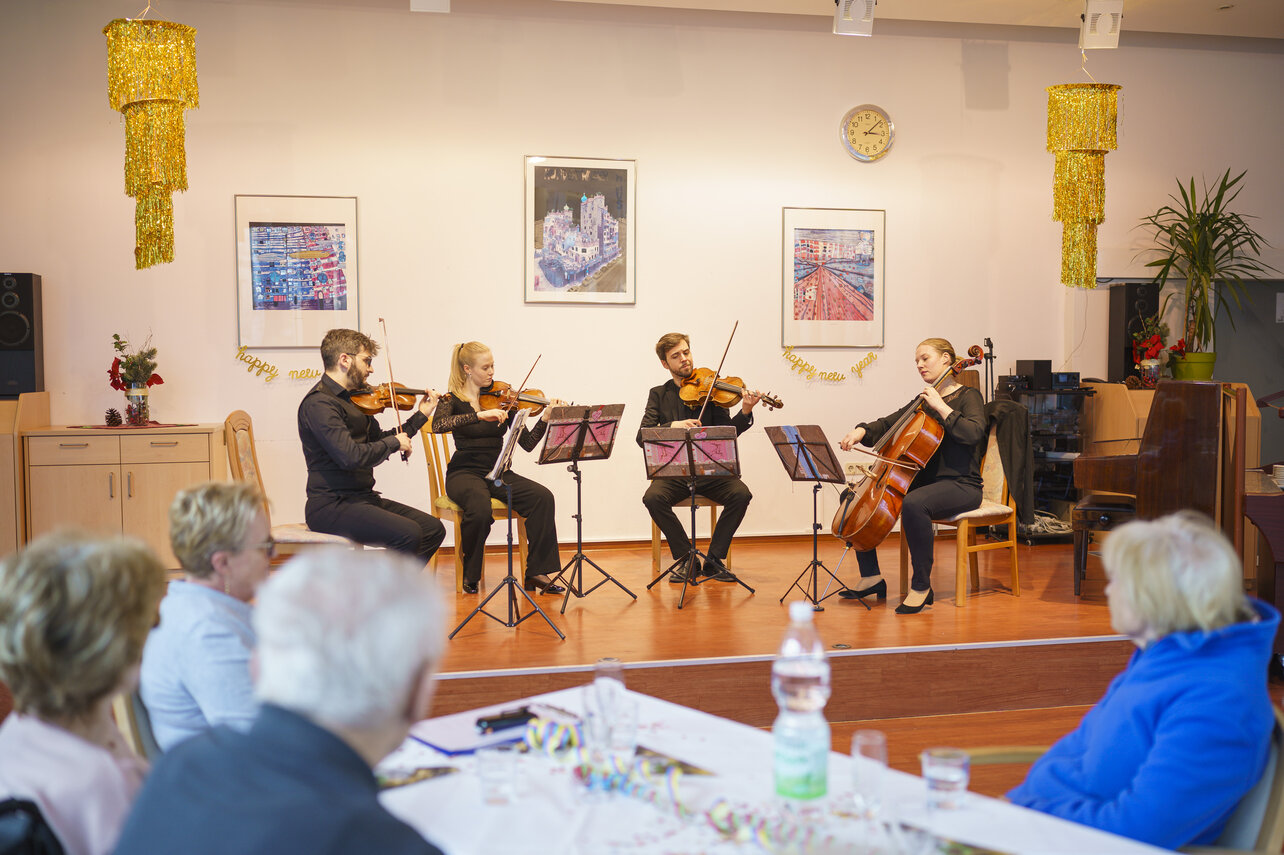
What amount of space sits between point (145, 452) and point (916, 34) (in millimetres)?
5019

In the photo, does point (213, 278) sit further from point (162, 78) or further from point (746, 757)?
point (746, 757)

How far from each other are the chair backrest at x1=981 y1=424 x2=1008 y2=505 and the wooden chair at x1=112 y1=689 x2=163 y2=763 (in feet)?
13.1

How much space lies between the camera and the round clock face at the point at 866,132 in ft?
21.1

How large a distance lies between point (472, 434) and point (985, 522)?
2419 mm

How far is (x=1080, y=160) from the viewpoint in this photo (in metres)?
5.82

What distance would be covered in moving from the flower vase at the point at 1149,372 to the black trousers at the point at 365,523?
4.49 metres

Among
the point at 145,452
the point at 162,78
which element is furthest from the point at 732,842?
the point at 145,452

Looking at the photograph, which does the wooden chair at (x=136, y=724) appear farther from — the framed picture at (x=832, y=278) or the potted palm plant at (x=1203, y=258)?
the potted palm plant at (x=1203, y=258)

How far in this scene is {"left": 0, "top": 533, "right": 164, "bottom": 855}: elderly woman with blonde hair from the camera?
1.28 meters

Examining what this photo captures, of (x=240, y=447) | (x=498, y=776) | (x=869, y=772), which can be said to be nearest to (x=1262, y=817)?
(x=869, y=772)

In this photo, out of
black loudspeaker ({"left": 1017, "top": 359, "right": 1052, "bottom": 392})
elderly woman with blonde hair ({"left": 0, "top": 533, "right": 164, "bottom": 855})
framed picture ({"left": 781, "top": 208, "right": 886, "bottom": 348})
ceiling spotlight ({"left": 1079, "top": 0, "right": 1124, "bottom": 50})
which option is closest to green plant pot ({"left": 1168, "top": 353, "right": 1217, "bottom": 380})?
black loudspeaker ({"left": 1017, "top": 359, "right": 1052, "bottom": 392})

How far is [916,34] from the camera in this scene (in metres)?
6.49

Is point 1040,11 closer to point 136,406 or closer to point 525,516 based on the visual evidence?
point 525,516

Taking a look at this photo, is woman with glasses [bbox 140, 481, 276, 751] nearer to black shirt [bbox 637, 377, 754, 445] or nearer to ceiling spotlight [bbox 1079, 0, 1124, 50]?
black shirt [bbox 637, 377, 754, 445]
